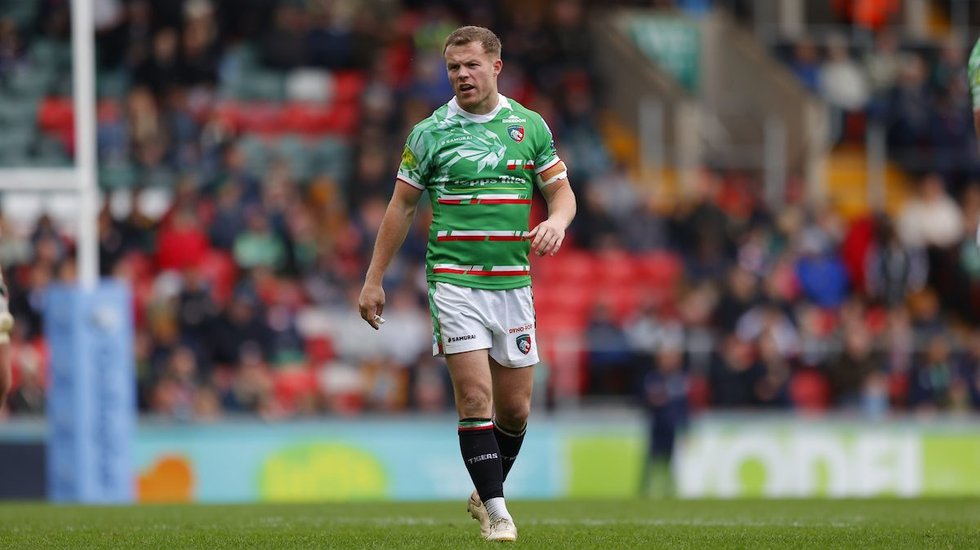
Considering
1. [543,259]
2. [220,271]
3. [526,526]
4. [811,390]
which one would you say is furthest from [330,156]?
[526,526]

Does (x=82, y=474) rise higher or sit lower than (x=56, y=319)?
lower

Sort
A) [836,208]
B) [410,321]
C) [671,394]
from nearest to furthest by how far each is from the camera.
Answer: [671,394], [410,321], [836,208]

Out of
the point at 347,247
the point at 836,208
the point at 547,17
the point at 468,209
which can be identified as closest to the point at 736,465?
the point at 347,247

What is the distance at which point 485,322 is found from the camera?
27.5 feet

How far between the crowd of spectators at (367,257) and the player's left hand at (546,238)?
8990mm

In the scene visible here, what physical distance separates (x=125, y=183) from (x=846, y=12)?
13.5 m

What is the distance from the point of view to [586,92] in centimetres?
2542

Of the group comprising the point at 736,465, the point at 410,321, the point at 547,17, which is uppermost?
the point at 547,17

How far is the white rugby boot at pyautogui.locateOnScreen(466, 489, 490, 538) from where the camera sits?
328 inches

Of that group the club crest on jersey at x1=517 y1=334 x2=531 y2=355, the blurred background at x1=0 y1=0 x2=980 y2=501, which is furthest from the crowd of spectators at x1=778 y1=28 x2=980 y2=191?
the club crest on jersey at x1=517 y1=334 x2=531 y2=355

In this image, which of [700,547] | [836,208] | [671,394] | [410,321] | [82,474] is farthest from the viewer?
[836,208]

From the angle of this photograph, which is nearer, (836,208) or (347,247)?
(347,247)

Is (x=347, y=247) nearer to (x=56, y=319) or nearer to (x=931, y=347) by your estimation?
(x=56, y=319)

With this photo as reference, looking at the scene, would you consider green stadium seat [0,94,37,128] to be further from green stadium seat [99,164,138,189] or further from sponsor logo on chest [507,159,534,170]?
sponsor logo on chest [507,159,534,170]
